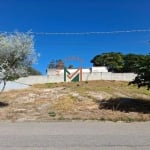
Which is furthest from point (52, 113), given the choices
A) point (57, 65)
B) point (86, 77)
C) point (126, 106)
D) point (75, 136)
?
point (57, 65)

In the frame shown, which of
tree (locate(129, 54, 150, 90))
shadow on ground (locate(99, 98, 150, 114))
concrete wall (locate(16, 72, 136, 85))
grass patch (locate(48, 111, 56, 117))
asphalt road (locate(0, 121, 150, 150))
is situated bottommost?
asphalt road (locate(0, 121, 150, 150))

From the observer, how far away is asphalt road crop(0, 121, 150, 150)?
858 cm

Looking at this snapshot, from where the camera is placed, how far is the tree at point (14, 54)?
58.7ft

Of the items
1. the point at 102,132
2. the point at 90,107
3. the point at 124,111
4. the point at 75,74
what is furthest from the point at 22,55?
the point at 75,74

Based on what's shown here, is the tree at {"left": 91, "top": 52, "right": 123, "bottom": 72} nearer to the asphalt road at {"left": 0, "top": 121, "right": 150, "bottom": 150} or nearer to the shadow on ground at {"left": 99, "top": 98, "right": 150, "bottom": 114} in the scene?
the shadow on ground at {"left": 99, "top": 98, "right": 150, "bottom": 114}

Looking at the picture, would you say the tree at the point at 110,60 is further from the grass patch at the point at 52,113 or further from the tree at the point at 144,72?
the grass patch at the point at 52,113

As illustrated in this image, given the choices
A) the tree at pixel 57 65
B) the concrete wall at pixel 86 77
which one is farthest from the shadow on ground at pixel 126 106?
the tree at pixel 57 65

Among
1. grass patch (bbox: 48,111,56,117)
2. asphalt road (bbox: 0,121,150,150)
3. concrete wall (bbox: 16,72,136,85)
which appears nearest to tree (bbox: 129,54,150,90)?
asphalt road (bbox: 0,121,150,150)

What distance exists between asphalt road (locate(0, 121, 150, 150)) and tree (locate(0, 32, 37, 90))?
568 cm

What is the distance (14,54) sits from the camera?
59.3 feet

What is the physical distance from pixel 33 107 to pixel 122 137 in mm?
8646

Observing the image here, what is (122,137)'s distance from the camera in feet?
32.1

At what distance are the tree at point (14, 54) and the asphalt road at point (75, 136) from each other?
568cm

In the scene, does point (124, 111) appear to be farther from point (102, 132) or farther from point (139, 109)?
point (102, 132)
